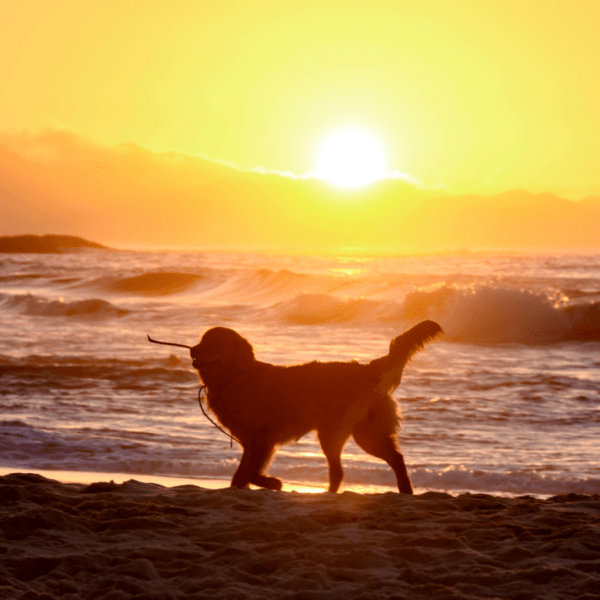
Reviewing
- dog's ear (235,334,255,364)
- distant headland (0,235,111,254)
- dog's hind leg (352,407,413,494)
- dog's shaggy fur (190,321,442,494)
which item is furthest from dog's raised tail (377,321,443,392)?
distant headland (0,235,111,254)

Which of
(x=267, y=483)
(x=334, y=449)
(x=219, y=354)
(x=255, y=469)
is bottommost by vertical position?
(x=267, y=483)

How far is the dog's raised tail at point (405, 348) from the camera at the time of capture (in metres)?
5.18

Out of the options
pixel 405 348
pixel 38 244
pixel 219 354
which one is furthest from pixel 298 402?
pixel 38 244

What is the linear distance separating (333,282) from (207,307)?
797cm

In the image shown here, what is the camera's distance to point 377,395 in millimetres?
5145

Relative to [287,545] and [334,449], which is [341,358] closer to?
[334,449]

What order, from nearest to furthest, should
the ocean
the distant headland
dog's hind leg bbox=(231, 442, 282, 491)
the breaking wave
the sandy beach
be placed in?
the sandy beach, dog's hind leg bbox=(231, 442, 282, 491), the ocean, the breaking wave, the distant headland

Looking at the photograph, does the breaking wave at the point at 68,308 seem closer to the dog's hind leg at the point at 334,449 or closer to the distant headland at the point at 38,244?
the dog's hind leg at the point at 334,449

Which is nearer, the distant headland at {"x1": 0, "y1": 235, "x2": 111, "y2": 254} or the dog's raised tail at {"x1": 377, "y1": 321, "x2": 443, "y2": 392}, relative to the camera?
the dog's raised tail at {"x1": 377, "y1": 321, "x2": 443, "y2": 392}

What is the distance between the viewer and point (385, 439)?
5145 mm

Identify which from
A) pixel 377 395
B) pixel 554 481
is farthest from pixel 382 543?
pixel 554 481

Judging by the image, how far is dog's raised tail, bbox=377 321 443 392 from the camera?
5.18 m

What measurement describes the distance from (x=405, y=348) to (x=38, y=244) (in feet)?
353

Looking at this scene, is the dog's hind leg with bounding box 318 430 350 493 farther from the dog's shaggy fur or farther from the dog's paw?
the dog's paw
